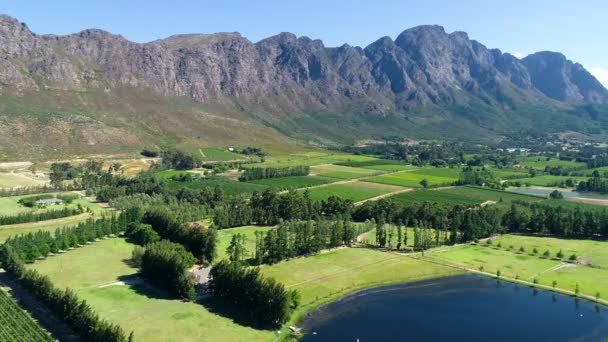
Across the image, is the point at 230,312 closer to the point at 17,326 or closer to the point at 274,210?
the point at 17,326

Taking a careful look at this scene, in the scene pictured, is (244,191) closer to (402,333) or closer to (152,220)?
(152,220)

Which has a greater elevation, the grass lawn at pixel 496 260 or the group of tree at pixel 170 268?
the group of tree at pixel 170 268

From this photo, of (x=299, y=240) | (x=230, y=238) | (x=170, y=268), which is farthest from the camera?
(x=230, y=238)

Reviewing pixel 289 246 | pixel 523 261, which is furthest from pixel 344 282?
pixel 523 261

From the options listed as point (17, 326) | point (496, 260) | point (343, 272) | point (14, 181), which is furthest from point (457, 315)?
point (14, 181)

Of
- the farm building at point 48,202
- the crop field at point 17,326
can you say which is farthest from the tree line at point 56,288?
the farm building at point 48,202

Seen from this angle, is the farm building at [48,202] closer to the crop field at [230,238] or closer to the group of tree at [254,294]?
the crop field at [230,238]

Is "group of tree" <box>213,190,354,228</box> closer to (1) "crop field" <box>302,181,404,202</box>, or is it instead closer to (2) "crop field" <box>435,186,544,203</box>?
(1) "crop field" <box>302,181,404,202</box>
